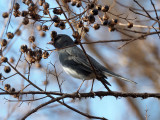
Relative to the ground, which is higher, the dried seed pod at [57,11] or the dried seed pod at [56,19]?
the dried seed pod at [57,11]

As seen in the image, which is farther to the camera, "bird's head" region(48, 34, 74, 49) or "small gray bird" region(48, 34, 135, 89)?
"bird's head" region(48, 34, 74, 49)

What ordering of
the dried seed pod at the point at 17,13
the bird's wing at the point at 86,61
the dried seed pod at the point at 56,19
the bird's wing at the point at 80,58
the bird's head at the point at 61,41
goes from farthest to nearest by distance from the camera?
the bird's head at the point at 61,41
the bird's wing at the point at 80,58
the bird's wing at the point at 86,61
the dried seed pod at the point at 17,13
the dried seed pod at the point at 56,19

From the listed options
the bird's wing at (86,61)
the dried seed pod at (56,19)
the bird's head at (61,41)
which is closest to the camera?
the dried seed pod at (56,19)

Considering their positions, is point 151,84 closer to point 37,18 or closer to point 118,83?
point 118,83

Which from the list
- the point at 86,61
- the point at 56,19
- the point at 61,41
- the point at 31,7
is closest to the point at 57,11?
the point at 56,19

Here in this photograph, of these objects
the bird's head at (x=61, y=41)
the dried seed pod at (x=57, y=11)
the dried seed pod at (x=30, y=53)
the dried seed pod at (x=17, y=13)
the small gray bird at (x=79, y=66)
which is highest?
the bird's head at (x=61, y=41)

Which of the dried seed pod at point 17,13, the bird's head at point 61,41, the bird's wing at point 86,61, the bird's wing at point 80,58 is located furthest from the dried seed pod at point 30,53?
the bird's head at point 61,41

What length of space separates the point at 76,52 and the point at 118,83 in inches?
94.0

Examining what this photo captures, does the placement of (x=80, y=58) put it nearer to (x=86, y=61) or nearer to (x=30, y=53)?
(x=86, y=61)

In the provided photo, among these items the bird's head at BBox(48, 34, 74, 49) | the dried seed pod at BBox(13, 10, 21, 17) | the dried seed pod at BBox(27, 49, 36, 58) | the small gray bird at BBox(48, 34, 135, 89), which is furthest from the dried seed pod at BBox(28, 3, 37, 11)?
the bird's head at BBox(48, 34, 74, 49)

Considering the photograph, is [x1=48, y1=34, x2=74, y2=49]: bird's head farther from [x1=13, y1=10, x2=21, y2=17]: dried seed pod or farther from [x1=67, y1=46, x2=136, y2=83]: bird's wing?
[x1=13, y1=10, x2=21, y2=17]: dried seed pod

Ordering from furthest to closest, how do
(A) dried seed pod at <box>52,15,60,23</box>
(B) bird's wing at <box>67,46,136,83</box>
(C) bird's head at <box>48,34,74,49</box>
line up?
(C) bird's head at <box>48,34,74,49</box>, (B) bird's wing at <box>67,46,136,83</box>, (A) dried seed pod at <box>52,15,60,23</box>

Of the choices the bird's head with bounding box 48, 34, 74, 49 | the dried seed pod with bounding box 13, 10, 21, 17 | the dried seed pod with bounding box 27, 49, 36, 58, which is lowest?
the dried seed pod with bounding box 27, 49, 36, 58

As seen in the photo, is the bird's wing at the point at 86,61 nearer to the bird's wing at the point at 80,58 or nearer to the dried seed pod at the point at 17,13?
the bird's wing at the point at 80,58
